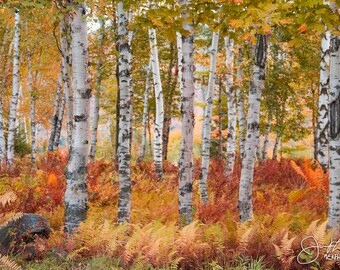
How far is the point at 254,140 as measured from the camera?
638cm

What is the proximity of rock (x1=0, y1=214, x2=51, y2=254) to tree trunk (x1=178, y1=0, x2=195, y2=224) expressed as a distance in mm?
2278

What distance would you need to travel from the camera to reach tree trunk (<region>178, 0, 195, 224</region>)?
6.33 m

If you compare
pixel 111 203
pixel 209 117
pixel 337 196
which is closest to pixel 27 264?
pixel 111 203

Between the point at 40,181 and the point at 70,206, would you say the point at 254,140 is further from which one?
the point at 40,181

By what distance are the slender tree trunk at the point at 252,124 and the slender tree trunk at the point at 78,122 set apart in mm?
2718

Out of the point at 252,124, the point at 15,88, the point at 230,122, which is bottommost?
the point at 252,124

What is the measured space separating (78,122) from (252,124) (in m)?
2.89

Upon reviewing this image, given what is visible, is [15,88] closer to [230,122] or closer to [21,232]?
[230,122]

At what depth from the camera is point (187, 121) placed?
6359 mm

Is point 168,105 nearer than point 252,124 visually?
No
